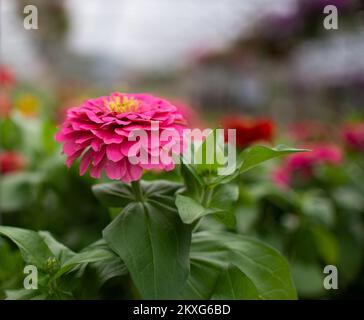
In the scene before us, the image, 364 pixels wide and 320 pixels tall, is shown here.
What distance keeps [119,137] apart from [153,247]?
9 centimetres

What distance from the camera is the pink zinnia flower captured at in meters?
0.37

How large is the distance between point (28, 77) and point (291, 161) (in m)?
2.32

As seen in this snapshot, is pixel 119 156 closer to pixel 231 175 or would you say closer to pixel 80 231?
pixel 231 175

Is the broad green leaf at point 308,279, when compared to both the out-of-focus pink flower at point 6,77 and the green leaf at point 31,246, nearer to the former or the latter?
the green leaf at point 31,246

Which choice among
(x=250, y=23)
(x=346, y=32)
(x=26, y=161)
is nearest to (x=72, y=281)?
(x=26, y=161)

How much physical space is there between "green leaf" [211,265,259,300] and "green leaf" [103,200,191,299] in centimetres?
5

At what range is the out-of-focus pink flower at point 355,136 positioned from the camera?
1.07 m

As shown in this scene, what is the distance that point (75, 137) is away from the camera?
399mm

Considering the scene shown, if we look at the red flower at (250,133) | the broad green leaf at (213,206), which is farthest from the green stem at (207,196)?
the red flower at (250,133)

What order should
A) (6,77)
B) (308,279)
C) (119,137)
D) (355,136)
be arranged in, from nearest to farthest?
(119,137) < (308,279) < (355,136) < (6,77)

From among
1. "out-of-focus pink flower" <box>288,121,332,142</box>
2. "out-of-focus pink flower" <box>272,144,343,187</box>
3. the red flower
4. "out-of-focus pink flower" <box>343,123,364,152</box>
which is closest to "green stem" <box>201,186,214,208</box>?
the red flower

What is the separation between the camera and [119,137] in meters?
0.37

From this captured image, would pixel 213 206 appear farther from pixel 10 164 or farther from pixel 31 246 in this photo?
pixel 10 164

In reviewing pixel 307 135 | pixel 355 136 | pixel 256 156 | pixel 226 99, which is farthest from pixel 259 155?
pixel 226 99
